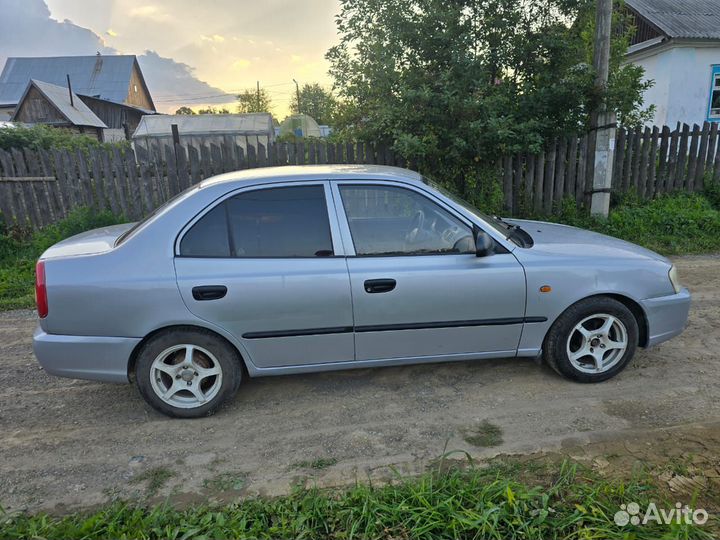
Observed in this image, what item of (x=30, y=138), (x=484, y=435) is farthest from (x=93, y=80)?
(x=484, y=435)

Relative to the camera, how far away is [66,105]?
34906mm

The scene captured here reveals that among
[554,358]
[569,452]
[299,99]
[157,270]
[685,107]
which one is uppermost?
[299,99]

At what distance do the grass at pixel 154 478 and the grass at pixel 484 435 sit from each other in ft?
5.80

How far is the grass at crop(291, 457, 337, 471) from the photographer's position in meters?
2.74

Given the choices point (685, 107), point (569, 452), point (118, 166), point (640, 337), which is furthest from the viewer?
point (685, 107)

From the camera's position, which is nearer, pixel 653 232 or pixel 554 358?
pixel 554 358

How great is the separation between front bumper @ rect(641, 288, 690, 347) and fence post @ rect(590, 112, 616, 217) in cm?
451

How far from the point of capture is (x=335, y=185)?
3.34m

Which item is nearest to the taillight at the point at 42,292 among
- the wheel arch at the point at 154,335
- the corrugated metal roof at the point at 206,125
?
the wheel arch at the point at 154,335

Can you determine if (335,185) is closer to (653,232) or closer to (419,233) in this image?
(419,233)

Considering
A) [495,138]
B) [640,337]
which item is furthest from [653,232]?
[640,337]

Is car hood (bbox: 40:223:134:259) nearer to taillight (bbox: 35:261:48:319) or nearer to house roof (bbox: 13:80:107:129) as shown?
taillight (bbox: 35:261:48:319)

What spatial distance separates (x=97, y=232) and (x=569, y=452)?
152 inches

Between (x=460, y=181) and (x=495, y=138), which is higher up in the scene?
(x=495, y=138)
